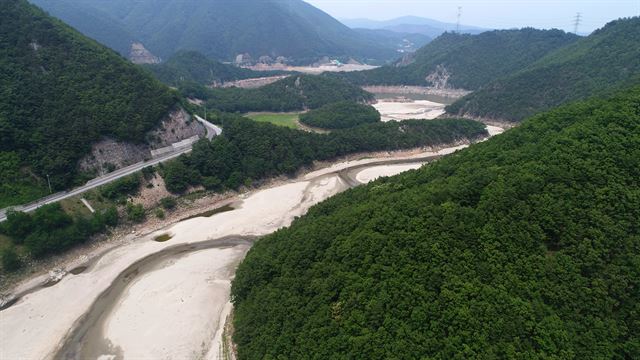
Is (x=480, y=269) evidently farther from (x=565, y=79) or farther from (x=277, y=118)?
(x=565, y=79)

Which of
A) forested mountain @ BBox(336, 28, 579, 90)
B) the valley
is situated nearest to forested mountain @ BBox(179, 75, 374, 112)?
the valley

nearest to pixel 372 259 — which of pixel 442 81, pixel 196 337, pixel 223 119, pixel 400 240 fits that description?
pixel 400 240

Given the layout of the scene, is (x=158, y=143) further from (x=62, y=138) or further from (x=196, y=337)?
(x=196, y=337)

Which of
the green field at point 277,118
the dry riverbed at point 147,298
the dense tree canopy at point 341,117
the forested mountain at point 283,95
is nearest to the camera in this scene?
the dry riverbed at point 147,298

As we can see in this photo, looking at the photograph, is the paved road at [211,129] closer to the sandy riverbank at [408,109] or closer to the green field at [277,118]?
the green field at [277,118]

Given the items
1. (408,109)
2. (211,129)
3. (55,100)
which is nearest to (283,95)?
(408,109)

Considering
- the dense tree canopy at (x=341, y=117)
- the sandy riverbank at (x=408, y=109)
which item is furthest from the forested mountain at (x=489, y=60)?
the dense tree canopy at (x=341, y=117)

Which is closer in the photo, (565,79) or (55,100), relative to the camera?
(55,100)

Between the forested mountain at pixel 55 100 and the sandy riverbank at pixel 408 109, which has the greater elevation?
the forested mountain at pixel 55 100
